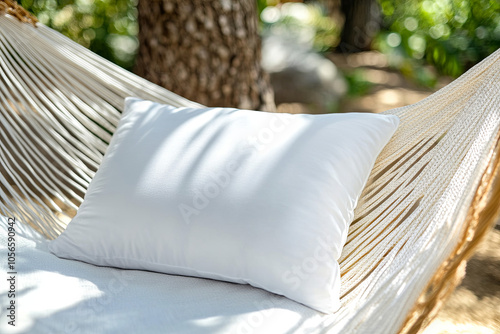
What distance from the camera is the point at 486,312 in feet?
5.04

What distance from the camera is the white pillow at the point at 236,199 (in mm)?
1042

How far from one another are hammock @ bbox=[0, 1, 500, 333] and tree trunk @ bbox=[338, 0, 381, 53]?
3.72m

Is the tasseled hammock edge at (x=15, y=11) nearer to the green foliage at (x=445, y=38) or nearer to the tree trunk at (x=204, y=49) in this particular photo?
the tree trunk at (x=204, y=49)

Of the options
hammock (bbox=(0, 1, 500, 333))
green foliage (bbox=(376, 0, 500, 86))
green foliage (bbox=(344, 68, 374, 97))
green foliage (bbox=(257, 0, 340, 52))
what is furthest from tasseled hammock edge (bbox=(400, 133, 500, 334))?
green foliage (bbox=(376, 0, 500, 86))

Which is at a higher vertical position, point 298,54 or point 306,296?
point 298,54

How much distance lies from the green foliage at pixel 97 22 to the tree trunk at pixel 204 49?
181 centimetres

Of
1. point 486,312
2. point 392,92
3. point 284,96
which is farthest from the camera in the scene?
point 392,92

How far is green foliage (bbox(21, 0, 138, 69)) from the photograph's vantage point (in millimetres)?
4043

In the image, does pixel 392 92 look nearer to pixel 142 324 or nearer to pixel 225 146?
pixel 225 146

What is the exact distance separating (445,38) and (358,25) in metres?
0.83

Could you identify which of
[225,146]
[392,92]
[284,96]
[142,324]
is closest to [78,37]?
[284,96]

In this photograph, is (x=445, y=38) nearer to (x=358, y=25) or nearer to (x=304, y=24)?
(x=358, y=25)

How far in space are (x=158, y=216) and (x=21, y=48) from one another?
948 mm

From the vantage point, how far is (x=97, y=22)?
424 centimetres
